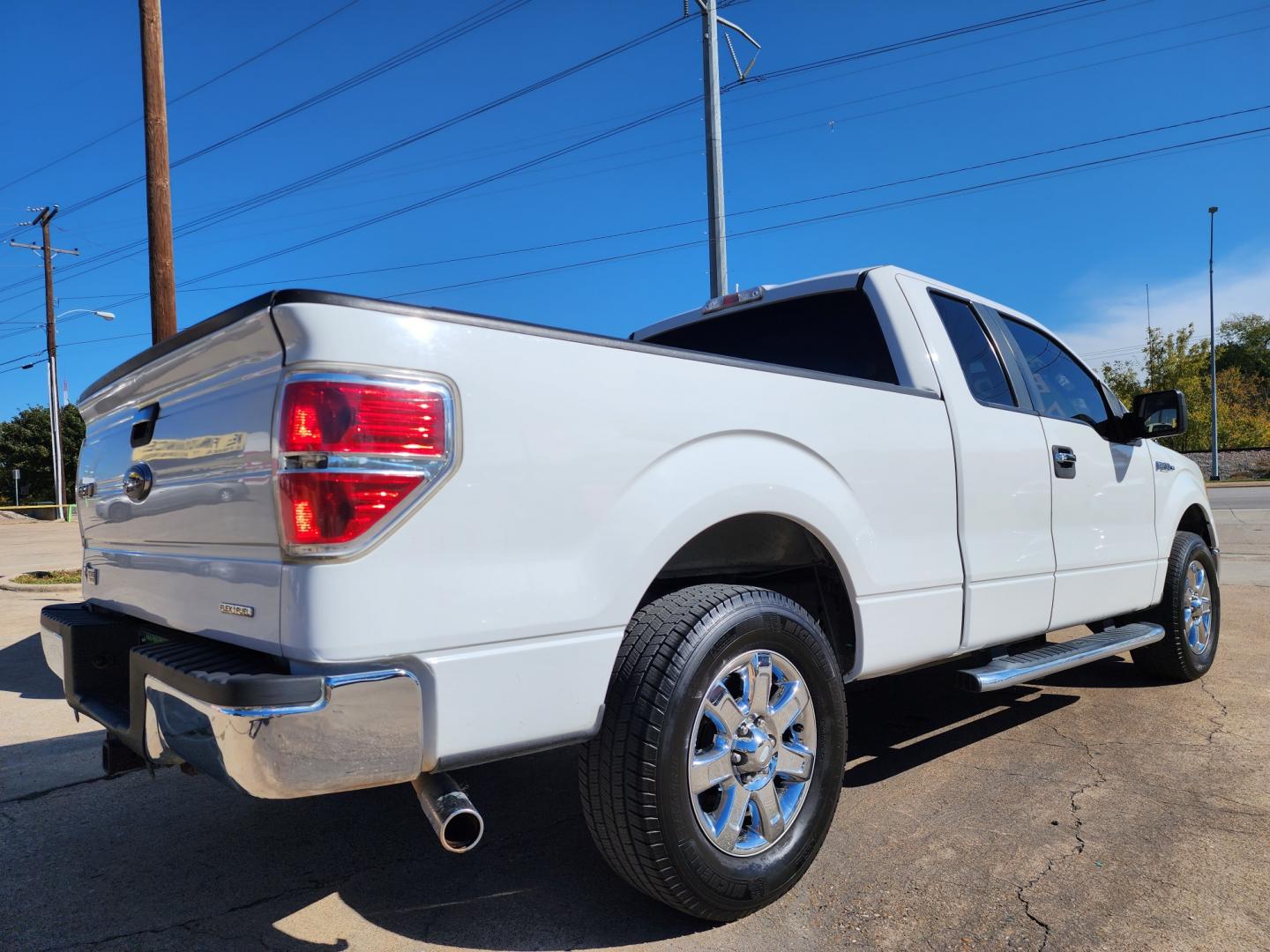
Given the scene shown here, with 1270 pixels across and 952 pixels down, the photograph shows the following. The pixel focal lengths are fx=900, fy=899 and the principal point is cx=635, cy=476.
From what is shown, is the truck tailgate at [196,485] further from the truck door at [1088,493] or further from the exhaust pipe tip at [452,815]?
the truck door at [1088,493]

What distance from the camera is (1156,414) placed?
4590 millimetres

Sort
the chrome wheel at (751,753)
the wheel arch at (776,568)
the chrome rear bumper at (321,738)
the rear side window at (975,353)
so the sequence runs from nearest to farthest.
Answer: the chrome rear bumper at (321,738) → the chrome wheel at (751,753) → the wheel arch at (776,568) → the rear side window at (975,353)

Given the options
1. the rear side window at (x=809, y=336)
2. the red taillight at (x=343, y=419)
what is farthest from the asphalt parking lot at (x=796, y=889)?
the rear side window at (x=809, y=336)

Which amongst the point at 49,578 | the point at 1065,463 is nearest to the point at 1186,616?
the point at 1065,463

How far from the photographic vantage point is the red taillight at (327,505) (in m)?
1.82

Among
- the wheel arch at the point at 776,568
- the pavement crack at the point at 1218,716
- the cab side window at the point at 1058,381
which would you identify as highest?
the cab side window at the point at 1058,381

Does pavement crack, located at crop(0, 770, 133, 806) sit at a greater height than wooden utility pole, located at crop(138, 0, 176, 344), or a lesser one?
lesser

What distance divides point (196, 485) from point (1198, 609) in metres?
5.26

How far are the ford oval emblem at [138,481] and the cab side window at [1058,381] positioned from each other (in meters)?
3.52

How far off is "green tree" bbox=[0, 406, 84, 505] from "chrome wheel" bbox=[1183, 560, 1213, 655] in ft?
223

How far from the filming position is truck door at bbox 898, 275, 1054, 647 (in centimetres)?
338

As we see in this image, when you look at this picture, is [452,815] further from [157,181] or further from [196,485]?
[157,181]

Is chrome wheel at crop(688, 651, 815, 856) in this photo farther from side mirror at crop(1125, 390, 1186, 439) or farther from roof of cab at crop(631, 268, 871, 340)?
side mirror at crop(1125, 390, 1186, 439)

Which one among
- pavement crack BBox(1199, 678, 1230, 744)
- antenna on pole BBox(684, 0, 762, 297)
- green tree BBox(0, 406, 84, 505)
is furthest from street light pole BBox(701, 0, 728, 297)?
green tree BBox(0, 406, 84, 505)
